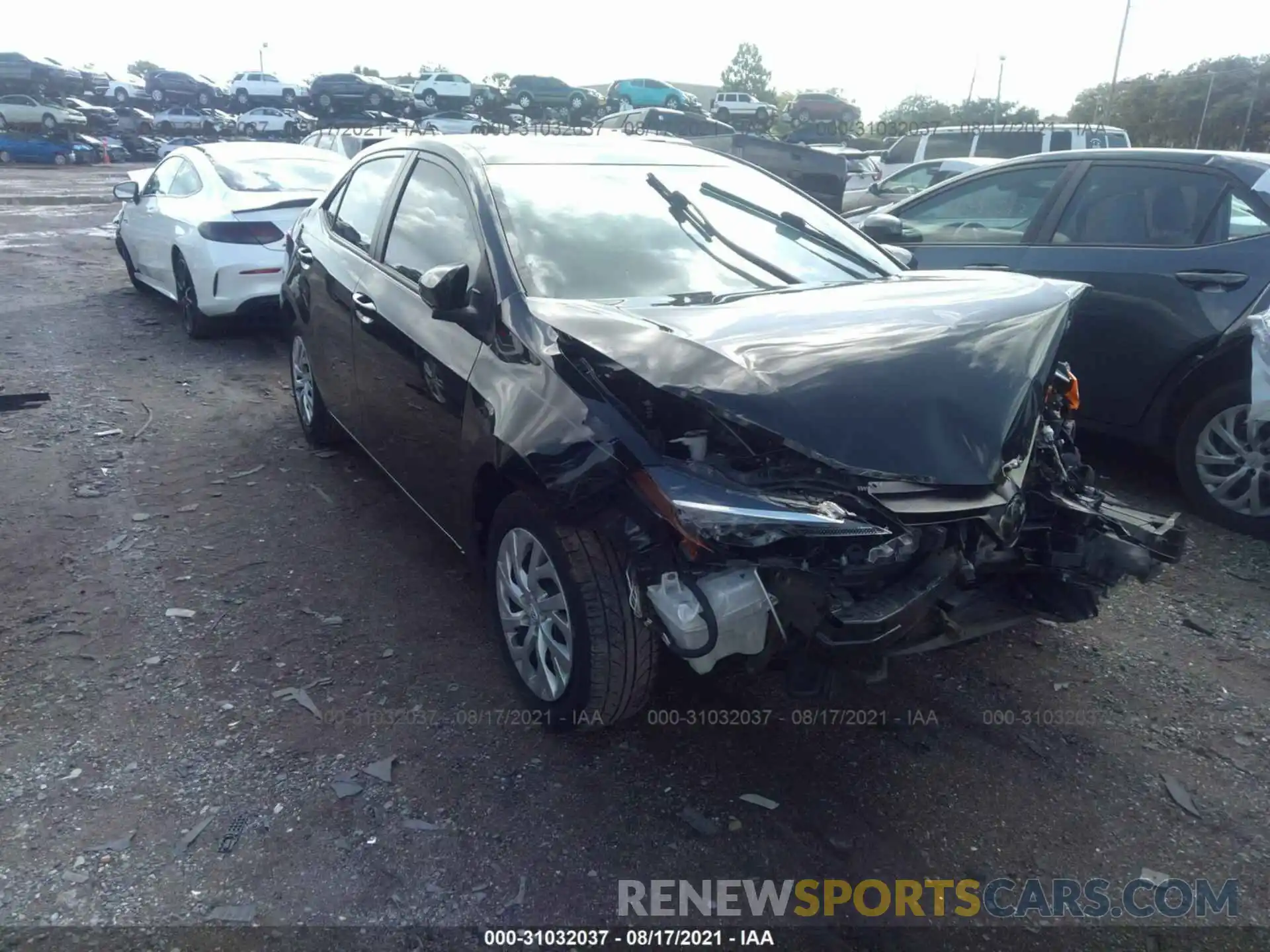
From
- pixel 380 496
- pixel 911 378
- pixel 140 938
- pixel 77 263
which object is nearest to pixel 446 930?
pixel 140 938

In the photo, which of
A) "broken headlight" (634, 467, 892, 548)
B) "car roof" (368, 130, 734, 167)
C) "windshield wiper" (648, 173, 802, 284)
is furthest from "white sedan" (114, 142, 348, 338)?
"broken headlight" (634, 467, 892, 548)

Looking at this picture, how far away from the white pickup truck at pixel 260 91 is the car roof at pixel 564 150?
139 feet

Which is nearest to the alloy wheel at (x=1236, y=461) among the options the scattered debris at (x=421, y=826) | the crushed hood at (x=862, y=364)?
the crushed hood at (x=862, y=364)

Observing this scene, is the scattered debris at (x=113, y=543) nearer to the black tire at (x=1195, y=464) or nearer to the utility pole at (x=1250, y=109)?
the black tire at (x=1195, y=464)

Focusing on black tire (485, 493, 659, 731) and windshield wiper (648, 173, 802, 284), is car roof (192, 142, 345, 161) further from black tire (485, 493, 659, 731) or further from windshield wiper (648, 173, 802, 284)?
black tire (485, 493, 659, 731)

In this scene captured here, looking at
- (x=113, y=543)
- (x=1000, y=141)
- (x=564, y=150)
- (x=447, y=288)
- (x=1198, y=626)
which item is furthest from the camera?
(x=1000, y=141)

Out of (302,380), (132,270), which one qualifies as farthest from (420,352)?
(132,270)

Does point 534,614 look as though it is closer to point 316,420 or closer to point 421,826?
point 421,826

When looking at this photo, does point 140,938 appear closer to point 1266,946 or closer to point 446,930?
point 446,930

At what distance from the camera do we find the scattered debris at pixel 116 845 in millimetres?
2646

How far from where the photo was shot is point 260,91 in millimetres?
41688

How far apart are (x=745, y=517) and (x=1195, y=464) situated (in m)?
3.50

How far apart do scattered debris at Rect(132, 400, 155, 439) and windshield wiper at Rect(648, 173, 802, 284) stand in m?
3.86

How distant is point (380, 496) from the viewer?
16.9ft
